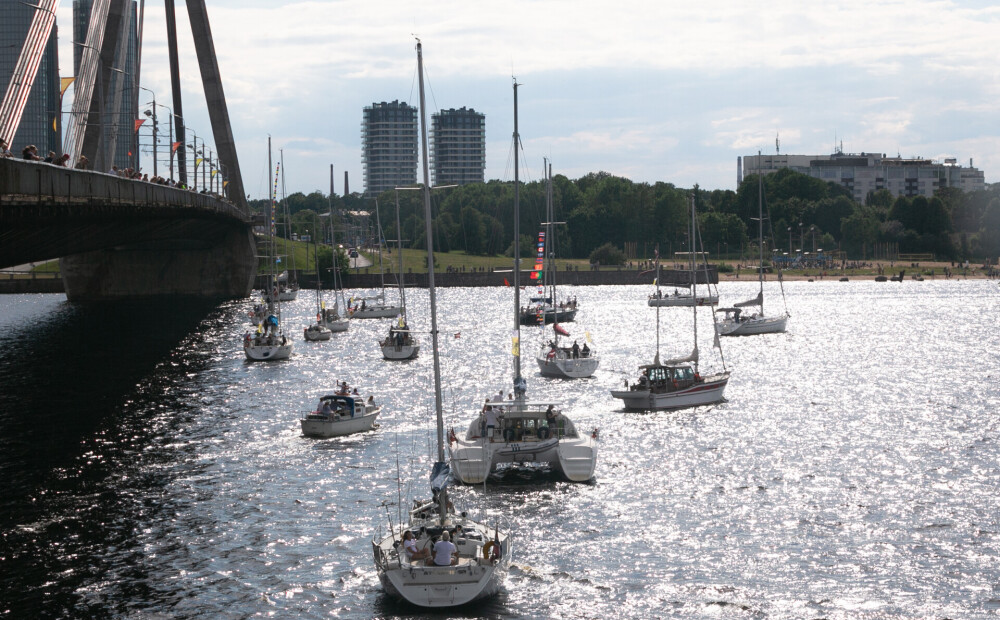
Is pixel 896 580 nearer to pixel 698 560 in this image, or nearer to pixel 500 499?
pixel 698 560

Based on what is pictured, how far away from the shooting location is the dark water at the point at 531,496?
103 feet

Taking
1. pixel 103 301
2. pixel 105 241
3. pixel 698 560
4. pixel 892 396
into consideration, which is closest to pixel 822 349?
pixel 892 396

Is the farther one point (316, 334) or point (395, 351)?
point (316, 334)

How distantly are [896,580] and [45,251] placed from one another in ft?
208

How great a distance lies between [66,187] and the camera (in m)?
48.7

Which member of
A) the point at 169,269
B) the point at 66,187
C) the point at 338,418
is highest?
the point at 66,187

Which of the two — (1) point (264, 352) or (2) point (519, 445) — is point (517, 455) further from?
(1) point (264, 352)

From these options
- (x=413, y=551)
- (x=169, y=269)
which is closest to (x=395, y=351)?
(x=413, y=551)

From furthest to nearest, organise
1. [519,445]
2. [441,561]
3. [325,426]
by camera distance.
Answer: [325,426] → [519,445] → [441,561]

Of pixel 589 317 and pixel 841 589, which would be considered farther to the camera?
pixel 589 317

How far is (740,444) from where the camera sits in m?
53.3

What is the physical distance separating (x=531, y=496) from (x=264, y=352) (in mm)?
52115

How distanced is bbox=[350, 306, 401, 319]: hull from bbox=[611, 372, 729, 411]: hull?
80.1 metres

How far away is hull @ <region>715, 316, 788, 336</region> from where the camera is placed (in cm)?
11756
